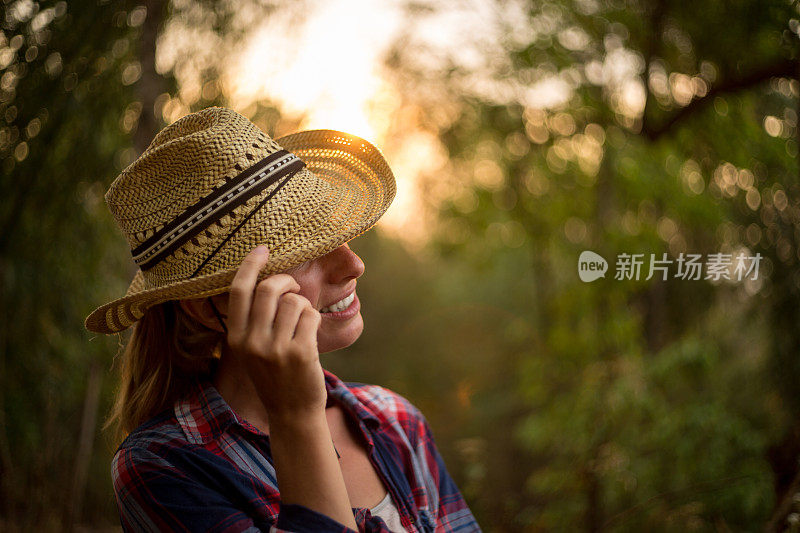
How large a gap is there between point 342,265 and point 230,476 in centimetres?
42

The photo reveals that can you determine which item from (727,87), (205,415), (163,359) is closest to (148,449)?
(205,415)

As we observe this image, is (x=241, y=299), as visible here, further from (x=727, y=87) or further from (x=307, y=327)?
(x=727, y=87)

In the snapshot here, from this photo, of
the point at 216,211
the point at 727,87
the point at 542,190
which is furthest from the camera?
the point at 542,190

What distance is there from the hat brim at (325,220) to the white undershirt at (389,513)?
0.52m

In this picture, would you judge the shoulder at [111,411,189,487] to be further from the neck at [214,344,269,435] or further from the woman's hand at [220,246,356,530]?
the woman's hand at [220,246,356,530]

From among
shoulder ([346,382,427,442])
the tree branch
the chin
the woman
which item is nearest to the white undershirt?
the woman

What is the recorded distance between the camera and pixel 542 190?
450 cm

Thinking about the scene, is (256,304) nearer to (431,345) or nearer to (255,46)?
(255,46)

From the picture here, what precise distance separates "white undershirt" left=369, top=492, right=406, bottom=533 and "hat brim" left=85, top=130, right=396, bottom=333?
1.71 feet

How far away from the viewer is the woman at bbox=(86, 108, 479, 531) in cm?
80

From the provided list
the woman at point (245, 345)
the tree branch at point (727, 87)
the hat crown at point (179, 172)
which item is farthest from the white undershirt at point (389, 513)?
the tree branch at point (727, 87)

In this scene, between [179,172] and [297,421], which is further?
A: [179,172]

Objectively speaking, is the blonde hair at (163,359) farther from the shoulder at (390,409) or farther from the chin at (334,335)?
the shoulder at (390,409)

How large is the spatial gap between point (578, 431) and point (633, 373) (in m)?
0.51
